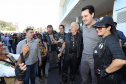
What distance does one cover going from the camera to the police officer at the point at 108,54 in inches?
38.8

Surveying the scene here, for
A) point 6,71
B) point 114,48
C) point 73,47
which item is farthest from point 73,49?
point 6,71

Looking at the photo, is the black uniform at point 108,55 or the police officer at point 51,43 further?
the police officer at point 51,43

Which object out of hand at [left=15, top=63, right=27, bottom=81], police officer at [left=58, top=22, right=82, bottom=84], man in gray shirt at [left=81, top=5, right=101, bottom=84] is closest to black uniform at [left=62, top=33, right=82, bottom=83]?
police officer at [left=58, top=22, right=82, bottom=84]

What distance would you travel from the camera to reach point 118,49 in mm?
962

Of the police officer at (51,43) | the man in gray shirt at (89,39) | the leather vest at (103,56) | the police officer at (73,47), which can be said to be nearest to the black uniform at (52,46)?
the police officer at (51,43)

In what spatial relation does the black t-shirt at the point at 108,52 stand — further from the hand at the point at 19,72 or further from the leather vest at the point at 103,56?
the hand at the point at 19,72

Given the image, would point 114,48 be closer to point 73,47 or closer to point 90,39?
point 90,39

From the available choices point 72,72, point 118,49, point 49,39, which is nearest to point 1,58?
point 118,49

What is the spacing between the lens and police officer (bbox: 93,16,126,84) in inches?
38.8

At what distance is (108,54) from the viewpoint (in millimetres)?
1082

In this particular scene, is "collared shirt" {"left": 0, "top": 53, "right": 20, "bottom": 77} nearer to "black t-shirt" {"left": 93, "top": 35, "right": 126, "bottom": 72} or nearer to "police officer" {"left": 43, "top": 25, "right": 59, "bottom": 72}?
"black t-shirt" {"left": 93, "top": 35, "right": 126, "bottom": 72}

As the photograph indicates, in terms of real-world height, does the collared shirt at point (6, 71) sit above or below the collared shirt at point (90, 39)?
below

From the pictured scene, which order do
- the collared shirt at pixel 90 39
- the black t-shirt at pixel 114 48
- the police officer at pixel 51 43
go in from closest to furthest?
the black t-shirt at pixel 114 48 → the collared shirt at pixel 90 39 → the police officer at pixel 51 43

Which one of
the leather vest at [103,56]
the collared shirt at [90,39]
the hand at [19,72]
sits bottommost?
the hand at [19,72]
